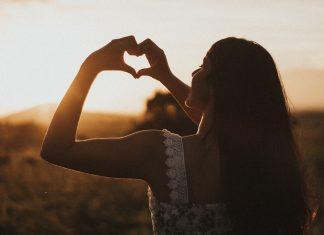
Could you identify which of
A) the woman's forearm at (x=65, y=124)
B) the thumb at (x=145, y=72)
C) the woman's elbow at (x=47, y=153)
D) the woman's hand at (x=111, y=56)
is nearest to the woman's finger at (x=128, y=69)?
the woman's hand at (x=111, y=56)

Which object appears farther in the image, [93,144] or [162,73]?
[162,73]

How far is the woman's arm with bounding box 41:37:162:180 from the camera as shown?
6.89 feet

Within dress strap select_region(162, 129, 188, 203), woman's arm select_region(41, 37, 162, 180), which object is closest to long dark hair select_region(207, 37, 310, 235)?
dress strap select_region(162, 129, 188, 203)

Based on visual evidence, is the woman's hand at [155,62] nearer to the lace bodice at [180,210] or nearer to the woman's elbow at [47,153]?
the lace bodice at [180,210]

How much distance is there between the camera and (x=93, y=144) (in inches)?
84.0

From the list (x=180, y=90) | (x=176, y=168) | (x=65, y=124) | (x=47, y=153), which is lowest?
(x=176, y=168)

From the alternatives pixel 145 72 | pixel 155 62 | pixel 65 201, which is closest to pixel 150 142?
pixel 145 72

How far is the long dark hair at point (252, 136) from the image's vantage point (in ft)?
7.43

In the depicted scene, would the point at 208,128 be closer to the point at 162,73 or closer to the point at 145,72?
the point at 145,72

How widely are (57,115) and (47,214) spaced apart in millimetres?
6988

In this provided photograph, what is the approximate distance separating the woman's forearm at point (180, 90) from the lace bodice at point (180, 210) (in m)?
0.75

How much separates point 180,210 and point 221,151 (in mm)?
310

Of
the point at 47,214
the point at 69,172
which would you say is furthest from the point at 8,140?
the point at 47,214

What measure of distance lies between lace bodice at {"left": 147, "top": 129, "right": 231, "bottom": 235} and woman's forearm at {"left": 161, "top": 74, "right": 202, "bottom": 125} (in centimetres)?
75
